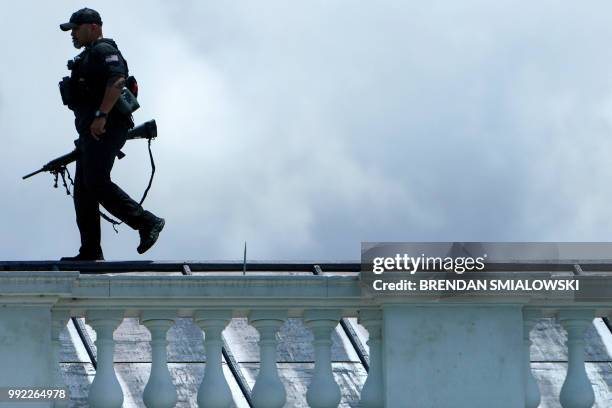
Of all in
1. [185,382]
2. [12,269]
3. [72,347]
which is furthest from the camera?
[72,347]

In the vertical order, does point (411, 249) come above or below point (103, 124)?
below

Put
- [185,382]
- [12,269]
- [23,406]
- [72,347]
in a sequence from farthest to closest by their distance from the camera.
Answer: [72,347], [185,382], [12,269], [23,406]

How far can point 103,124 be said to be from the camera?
12367 millimetres

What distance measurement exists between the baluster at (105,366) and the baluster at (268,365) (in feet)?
2.81

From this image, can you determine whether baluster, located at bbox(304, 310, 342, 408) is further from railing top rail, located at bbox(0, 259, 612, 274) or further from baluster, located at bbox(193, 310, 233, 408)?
railing top rail, located at bbox(0, 259, 612, 274)

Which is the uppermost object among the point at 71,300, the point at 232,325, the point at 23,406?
the point at 232,325

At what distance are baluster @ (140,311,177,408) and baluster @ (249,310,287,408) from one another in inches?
20.7

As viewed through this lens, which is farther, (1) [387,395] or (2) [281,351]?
(2) [281,351]

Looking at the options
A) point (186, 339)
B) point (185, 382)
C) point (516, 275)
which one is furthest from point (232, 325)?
point (516, 275)

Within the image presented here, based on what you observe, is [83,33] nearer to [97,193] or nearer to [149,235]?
[97,193]

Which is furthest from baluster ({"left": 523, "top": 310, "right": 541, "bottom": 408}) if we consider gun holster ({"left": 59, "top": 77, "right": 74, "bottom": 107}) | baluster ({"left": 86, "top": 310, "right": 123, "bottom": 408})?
gun holster ({"left": 59, "top": 77, "right": 74, "bottom": 107})

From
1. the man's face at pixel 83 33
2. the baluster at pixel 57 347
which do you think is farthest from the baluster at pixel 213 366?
the man's face at pixel 83 33

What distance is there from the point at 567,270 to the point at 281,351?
242 cm

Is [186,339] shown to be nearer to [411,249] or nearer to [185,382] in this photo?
[185,382]
